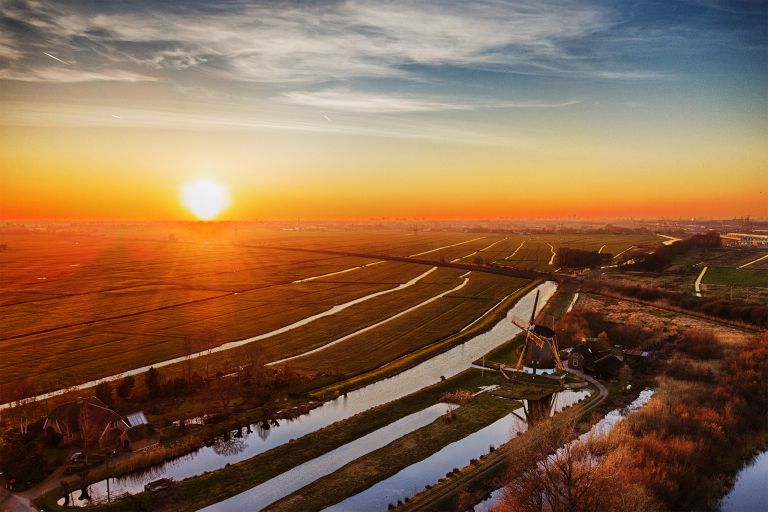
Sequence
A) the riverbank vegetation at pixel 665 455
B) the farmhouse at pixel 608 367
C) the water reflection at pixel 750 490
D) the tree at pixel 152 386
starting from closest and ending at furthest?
Answer: 1. the riverbank vegetation at pixel 665 455
2. the water reflection at pixel 750 490
3. the tree at pixel 152 386
4. the farmhouse at pixel 608 367

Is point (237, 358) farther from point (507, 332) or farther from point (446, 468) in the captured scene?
point (507, 332)

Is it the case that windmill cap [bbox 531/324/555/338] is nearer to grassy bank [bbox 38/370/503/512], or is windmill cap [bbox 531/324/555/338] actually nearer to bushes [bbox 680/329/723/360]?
grassy bank [bbox 38/370/503/512]

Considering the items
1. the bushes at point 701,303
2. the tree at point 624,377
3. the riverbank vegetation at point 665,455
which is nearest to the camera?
the riverbank vegetation at point 665,455

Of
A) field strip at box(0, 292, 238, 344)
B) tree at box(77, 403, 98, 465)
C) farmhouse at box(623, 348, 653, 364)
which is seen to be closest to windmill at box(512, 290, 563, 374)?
farmhouse at box(623, 348, 653, 364)

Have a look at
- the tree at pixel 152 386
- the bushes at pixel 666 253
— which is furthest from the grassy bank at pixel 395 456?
the bushes at pixel 666 253

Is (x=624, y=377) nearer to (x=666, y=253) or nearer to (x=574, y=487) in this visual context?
(x=574, y=487)

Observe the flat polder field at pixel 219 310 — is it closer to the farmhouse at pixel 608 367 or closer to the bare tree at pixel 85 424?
the bare tree at pixel 85 424
